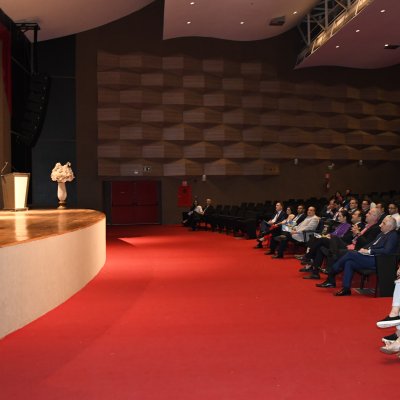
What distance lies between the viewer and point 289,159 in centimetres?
2077

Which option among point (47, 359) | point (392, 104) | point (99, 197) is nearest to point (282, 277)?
point (47, 359)

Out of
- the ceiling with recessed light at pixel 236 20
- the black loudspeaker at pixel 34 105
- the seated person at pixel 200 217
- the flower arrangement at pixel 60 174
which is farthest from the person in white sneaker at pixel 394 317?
the black loudspeaker at pixel 34 105

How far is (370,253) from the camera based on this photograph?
247 inches

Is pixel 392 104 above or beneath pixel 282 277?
above

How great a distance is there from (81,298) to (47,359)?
2266 mm

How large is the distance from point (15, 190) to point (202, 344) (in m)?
7.82

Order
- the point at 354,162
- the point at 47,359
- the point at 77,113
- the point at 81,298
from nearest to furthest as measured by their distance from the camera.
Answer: the point at 47,359
the point at 81,298
the point at 77,113
the point at 354,162

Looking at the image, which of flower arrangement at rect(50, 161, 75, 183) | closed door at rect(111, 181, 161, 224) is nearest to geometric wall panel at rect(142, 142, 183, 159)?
closed door at rect(111, 181, 161, 224)

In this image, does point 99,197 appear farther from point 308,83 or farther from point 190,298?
point 190,298

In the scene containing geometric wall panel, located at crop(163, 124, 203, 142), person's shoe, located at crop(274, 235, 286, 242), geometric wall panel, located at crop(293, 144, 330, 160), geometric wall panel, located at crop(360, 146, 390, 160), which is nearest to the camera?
person's shoe, located at crop(274, 235, 286, 242)

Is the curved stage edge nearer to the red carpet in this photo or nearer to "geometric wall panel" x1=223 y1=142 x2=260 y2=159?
the red carpet

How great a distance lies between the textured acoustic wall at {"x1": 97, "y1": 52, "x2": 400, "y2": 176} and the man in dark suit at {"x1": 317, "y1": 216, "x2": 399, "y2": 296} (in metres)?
13.4

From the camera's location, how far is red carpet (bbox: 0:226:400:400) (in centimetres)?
336

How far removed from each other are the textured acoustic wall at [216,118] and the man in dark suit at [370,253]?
13.4 meters
